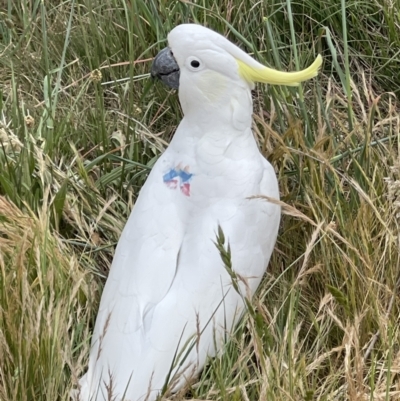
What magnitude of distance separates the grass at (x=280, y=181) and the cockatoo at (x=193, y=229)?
2.5 inches

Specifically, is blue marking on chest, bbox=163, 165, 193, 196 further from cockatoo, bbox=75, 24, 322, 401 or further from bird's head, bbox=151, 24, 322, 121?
bird's head, bbox=151, 24, 322, 121

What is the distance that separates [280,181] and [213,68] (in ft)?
1.28

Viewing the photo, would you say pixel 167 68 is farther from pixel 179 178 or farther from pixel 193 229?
→ pixel 193 229

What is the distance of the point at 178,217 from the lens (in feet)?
4.31

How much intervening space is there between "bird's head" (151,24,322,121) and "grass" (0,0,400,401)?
217 millimetres

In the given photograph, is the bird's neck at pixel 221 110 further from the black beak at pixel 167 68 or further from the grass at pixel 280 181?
the grass at pixel 280 181

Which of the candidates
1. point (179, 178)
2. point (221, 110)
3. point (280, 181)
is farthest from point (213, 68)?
point (280, 181)

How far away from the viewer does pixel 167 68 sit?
1.33 metres

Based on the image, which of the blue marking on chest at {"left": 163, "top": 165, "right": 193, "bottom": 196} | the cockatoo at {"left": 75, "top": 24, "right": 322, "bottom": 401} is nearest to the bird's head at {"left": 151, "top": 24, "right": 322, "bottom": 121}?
the cockatoo at {"left": 75, "top": 24, "right": 322, "bottom": 401}

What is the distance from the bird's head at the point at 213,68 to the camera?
50.5 inches

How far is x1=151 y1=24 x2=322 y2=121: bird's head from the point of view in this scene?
128 centimetres

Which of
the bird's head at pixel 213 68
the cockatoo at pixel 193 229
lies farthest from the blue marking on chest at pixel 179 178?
the bird's head at pixel 213 68

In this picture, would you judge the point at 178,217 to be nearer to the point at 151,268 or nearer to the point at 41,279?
the point at 151,268

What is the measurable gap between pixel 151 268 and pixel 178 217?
117 mm
